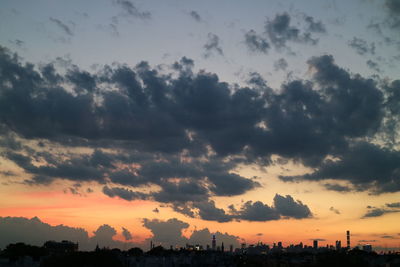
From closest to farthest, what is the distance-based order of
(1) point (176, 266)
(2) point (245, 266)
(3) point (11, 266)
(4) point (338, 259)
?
(3) point (11, 266)
(4) point (338, 259)
(1) point (176, 266)
(2) point (245, 266)

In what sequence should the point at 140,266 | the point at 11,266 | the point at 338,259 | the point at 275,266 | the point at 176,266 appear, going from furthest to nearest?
1. the point at 275,266
2. the point at 176,266
3. the point at 140,266
4. the point at 338,259
5. the point at 11,266

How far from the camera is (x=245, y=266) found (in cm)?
16862

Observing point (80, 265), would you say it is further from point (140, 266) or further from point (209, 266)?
point (209, 266)

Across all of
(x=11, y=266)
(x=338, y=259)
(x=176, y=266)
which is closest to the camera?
(x=11, y=266)

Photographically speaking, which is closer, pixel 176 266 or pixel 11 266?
pixel 11 266

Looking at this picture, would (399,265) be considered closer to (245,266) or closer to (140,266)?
(245,266)

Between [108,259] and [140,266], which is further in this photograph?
[140,266]

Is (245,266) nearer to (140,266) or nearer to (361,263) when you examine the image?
(140,266)

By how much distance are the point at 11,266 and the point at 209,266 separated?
8819 cm

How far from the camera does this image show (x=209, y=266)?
16938 centimetres

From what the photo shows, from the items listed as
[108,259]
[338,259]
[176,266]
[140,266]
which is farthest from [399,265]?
[108,259]

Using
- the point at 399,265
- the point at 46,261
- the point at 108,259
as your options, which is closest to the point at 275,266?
the point at 399,265

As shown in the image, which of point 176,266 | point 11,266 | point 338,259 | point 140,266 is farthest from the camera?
point 176,266

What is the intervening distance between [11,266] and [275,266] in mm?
115845
